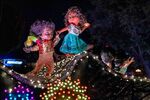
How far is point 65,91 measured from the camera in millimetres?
8242

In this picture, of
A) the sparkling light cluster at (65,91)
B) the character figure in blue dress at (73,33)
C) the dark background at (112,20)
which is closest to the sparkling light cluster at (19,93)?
the sparkling light cluster at (65,91)

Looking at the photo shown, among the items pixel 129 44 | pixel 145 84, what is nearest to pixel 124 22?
pixel 129 44

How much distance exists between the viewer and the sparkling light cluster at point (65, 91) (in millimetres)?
8070

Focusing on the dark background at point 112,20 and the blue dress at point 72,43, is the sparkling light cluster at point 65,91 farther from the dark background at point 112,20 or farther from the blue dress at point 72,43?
the dark background at point 112,20

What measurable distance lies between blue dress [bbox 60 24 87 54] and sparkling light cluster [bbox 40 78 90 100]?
3.22 feet

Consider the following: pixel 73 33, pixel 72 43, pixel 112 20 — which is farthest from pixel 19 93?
pixel 112 20

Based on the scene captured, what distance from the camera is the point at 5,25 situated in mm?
8500

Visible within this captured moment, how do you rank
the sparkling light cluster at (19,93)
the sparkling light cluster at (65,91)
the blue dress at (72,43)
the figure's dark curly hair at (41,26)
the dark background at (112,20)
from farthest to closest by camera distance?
the dark background at (112,20)
the blue dress at (72,43)
the figure's dark curly hair at (41,26)
the sparkling light cluster at (65,91)
the sparkling light cluster at (19,93)

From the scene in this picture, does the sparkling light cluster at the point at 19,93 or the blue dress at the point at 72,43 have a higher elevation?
the blue dress at the point at 72,43

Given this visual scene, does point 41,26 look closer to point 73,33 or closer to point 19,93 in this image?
point 73,33

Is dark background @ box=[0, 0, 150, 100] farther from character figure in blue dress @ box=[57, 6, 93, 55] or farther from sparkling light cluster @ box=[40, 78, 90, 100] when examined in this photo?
sparkling light cluster @ box=[40, 78, 90, 100]

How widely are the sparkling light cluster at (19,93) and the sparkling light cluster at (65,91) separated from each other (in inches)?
13.7

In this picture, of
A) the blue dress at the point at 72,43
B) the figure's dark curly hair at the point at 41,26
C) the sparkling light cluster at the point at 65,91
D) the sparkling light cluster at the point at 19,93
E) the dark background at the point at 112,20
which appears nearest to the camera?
the sparkling light cluster at the point at 19,93

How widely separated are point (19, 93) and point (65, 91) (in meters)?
1.06
